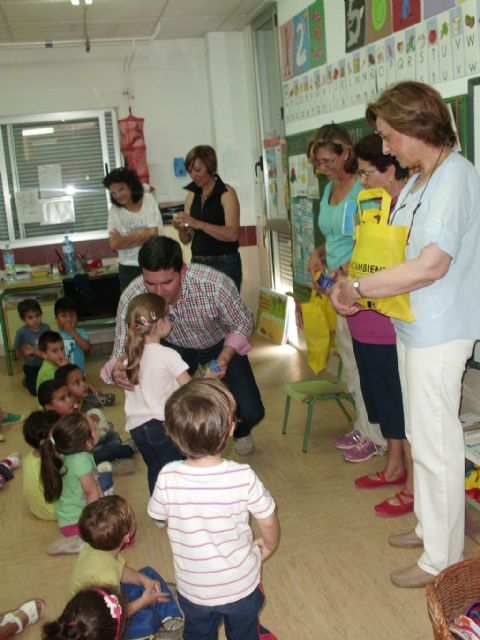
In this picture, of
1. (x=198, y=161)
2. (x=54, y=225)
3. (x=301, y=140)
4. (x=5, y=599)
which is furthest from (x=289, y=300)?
(x=5, y=599)

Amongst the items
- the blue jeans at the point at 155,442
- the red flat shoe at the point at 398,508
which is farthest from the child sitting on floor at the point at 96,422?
the red flat shoe at the point at 398,508

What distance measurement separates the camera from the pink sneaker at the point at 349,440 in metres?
3.59

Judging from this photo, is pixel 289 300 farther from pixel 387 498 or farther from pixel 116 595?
pixel 116 595

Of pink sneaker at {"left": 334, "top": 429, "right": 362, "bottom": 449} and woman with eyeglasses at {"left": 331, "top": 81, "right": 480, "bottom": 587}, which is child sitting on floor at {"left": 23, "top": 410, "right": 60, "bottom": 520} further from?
woman with eyeglasses at {"left": 331, "top": 81, "right": 480, "bottom": 587}

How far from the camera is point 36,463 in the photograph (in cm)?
309

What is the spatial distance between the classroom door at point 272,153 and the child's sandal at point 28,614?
366 centimetres

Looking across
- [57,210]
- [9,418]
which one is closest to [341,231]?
[9,418]

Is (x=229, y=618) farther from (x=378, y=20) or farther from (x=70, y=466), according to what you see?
(x=378, y=20)

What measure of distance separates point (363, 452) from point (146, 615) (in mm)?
1548

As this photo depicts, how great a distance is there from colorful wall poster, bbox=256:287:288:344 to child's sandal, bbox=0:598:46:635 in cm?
369

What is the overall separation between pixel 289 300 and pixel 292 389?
2131 millimetres

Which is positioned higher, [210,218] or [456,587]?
[210,218]

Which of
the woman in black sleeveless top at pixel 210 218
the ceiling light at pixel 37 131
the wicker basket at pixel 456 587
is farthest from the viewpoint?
the ceiling light at pixel 37 131

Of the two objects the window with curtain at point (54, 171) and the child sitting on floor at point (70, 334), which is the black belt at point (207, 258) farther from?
the window with curtain at point (54, 171)
